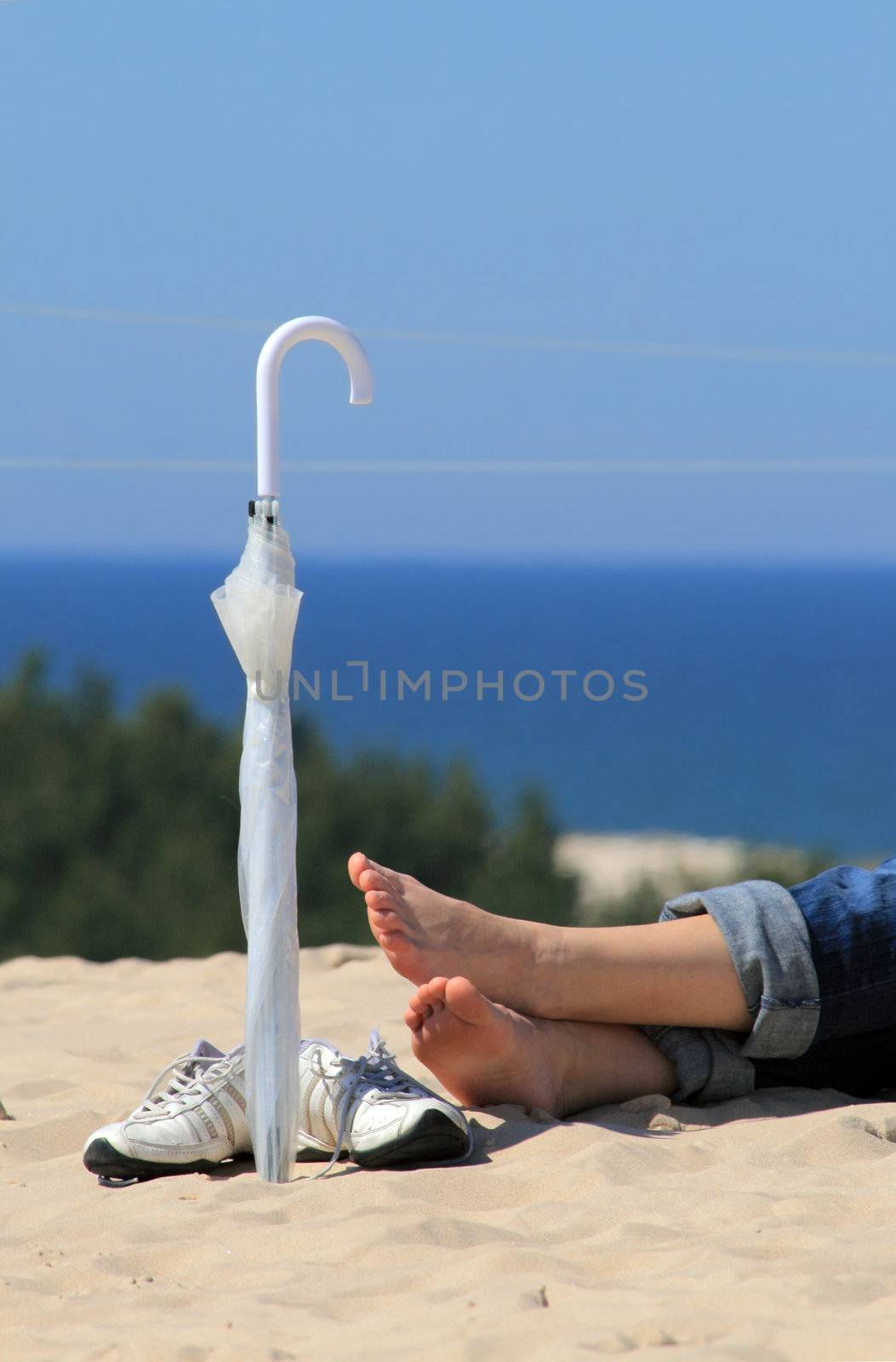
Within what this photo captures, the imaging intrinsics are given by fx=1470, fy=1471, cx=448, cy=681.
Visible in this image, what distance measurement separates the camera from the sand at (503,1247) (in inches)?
42.8

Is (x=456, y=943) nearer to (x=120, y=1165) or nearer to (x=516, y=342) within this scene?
(x=120, y=1165)

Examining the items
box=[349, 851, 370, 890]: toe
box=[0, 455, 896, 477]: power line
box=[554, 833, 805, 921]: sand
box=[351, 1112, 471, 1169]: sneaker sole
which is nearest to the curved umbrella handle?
box=[349, 851, 370, 890]: toe

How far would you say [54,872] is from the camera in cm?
539

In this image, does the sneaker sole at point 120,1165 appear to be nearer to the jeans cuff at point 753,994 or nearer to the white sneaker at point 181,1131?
the white sneaker at point 181,1131

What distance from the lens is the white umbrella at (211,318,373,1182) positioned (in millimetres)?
1576

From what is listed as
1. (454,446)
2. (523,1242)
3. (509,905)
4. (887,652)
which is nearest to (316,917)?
(509,905)

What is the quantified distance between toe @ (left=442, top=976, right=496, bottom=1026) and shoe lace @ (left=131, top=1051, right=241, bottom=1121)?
26 cm

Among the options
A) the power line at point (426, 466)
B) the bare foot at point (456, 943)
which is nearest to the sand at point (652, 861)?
the power line at point (426, 466)

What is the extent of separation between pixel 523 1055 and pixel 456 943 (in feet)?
0.50

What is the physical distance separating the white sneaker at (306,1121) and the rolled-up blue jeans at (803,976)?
38cm

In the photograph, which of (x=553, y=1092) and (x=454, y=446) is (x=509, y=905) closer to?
(x=454, y=446)

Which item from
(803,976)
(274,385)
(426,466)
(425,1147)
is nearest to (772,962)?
(803,976)

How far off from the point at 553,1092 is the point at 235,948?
3.61 m

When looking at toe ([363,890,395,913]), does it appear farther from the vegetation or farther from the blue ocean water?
the blue ocean water
